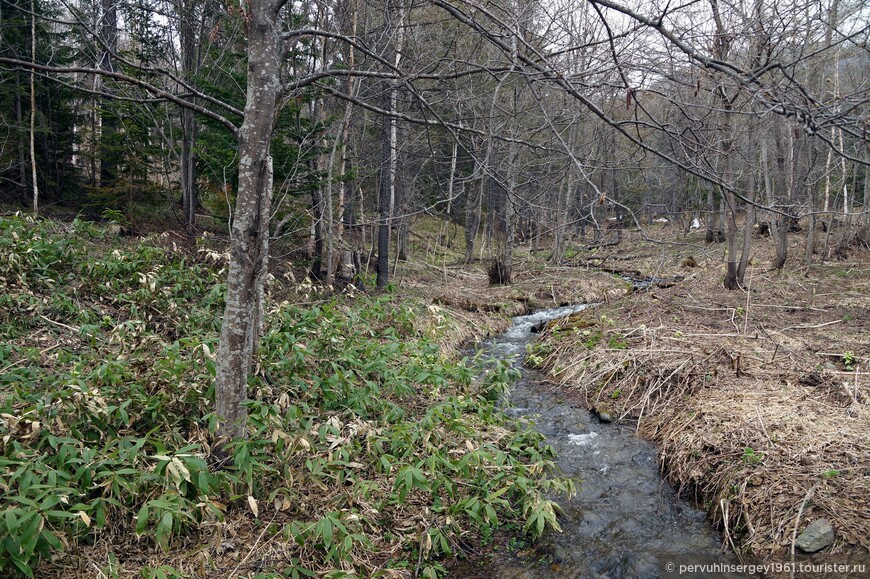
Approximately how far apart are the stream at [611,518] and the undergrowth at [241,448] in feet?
1.08

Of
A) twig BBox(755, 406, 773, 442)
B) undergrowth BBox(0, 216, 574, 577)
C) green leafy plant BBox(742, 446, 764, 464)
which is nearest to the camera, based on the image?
undergrowth BBox(0, 216, 574, 577)

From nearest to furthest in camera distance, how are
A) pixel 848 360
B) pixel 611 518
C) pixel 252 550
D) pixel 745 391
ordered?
pixel 252 550 < pixel 611 518 < pixel 745 391 < pixel 848 360

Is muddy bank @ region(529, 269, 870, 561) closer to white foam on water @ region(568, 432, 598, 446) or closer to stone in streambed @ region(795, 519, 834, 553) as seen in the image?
stone in streambed @ region(795, 519, 834, 553)

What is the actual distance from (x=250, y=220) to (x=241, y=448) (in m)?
1.55

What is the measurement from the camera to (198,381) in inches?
175

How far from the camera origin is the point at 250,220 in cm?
362

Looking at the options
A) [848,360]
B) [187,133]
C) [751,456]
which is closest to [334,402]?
[751,456]

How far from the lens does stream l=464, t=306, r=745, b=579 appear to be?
13.4 ft

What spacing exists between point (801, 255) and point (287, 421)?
1816 centimetres

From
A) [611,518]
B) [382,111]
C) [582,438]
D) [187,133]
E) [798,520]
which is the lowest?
[611,518]

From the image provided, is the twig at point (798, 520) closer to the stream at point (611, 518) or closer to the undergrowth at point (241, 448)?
the stream at point (611, 518)

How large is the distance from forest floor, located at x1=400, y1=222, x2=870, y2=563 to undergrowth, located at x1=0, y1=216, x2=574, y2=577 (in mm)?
1531

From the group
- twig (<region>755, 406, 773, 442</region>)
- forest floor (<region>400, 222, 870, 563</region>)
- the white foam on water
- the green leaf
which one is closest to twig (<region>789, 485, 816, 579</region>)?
forest floor (<region>400, 222, 870, 563</region>)

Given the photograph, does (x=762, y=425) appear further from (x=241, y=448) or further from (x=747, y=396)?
(x=241, y=448)
